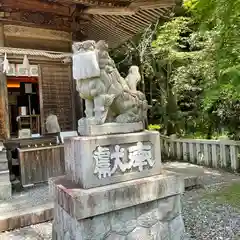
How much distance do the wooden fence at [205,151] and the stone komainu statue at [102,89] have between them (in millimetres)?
4526

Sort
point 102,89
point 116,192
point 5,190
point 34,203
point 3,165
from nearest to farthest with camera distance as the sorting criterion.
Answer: point 116,192 < point 102,89 < point 34,203 < point 5,190 < point 3,165

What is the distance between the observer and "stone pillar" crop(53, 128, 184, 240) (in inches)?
106

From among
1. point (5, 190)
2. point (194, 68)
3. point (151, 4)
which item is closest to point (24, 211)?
point (5, 190)

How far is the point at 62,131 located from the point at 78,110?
654 millimetres

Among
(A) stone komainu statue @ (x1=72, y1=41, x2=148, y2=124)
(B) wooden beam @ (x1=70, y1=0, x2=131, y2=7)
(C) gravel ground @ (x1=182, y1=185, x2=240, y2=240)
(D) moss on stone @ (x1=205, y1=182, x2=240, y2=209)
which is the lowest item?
(C) gravel ground @ (x1=182, y1=185, x2=240, y2=240)

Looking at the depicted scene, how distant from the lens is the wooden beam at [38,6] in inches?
222

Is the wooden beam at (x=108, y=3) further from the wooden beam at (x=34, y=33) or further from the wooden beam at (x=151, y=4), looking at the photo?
the wooden beam at (x=34, y=33)

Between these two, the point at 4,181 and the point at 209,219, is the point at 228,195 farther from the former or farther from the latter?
the point at 4,181

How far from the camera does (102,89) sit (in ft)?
9.76

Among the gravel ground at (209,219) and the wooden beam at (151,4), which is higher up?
the wooden beam at (151,4)

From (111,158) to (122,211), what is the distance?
1.88 feet

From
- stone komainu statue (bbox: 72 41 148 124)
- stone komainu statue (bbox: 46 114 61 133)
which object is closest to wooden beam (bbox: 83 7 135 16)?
stone komainu statue (bbox: 46 114 61 133)

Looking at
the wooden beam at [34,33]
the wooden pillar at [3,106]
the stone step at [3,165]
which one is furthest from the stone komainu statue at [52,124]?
the wooden beam at [34,33]

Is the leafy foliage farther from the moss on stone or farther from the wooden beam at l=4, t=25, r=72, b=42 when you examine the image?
the wooden beam at l=4, t=25, r=72, b=42
